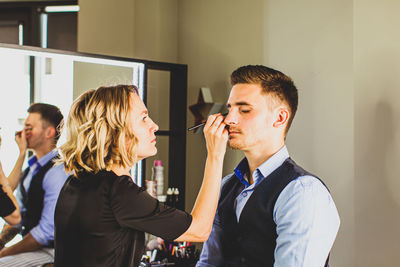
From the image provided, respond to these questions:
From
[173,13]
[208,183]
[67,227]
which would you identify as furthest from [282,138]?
[173,13]

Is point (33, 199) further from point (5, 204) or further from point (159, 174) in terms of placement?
point (159, 174)

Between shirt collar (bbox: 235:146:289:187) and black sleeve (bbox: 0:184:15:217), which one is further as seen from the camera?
black sleeve (bbox: 0:184:15:217)

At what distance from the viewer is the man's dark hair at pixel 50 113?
2.40m

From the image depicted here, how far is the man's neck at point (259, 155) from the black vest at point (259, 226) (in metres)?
0.08

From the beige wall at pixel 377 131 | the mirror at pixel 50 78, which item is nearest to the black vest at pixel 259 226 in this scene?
the beige wall at pixel 377 131

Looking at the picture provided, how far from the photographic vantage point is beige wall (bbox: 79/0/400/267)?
1670 millimetres

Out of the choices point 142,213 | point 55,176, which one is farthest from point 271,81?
point 55,176

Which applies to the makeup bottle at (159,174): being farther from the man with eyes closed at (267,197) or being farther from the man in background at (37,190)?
the man with eyes closed at (267,197)

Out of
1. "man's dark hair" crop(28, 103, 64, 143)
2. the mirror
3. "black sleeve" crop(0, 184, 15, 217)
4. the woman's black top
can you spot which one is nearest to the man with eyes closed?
the woman's black top

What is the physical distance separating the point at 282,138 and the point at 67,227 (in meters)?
0.76

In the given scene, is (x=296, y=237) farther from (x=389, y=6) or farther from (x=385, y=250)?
(x=389, y=6)

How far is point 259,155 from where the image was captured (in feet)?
4.76

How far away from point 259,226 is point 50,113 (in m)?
1.60

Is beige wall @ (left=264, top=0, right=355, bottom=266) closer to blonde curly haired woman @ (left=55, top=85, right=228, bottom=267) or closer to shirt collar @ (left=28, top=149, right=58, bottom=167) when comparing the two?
blonde curly haired woman @ (left=55, top=85, right=228, bottom=267)
